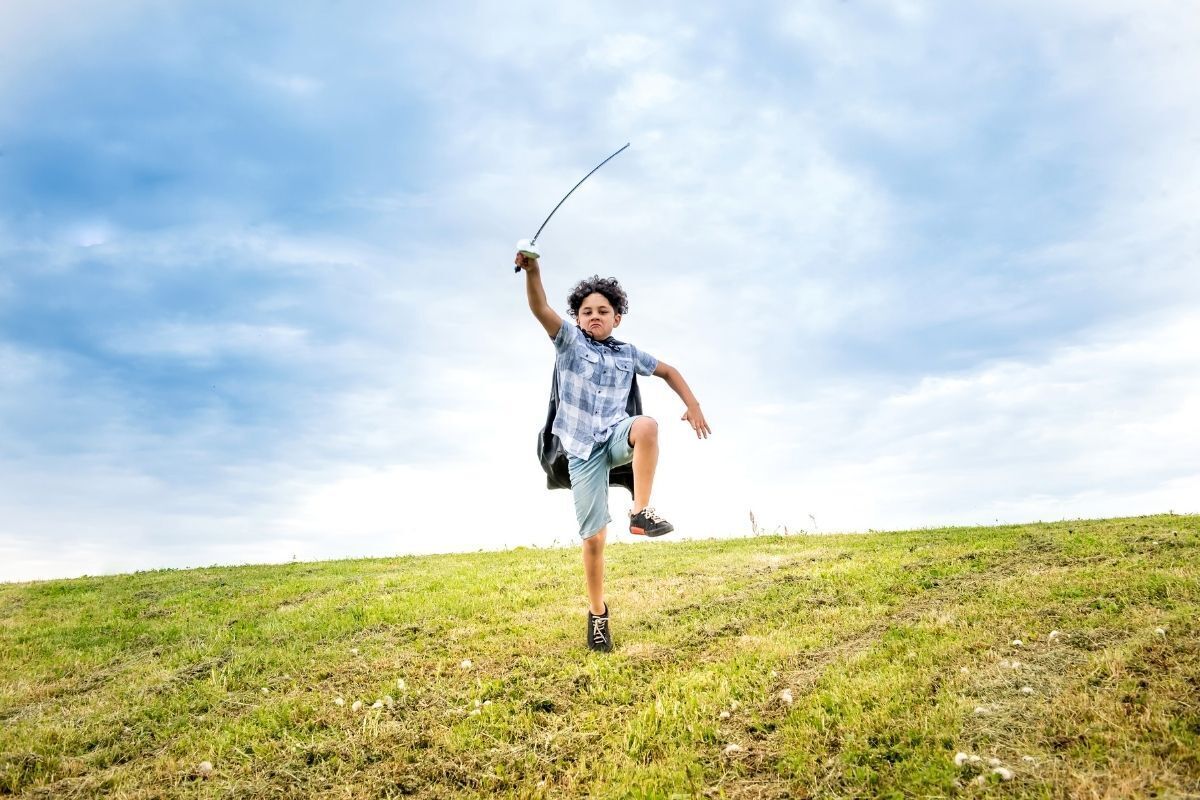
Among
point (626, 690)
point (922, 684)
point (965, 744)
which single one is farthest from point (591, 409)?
point (965, 744)

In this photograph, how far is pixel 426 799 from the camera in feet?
17.5

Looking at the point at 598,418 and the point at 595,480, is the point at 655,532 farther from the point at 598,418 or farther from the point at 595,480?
the point at 598,418

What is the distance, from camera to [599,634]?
26.3 feet

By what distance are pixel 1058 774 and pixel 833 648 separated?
115 inches

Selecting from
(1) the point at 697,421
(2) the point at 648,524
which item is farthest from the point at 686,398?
(2) the point at 648,524

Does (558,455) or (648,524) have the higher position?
(558,455)

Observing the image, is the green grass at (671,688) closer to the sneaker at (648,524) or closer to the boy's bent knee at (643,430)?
the sneaker at (648,524)

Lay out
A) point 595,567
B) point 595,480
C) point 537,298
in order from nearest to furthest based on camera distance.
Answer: point 537,298, point 595,480, point 595,567

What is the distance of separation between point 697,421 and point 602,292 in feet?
5.54

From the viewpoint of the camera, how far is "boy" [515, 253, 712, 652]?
7.26 m

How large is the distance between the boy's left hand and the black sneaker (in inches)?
83.2

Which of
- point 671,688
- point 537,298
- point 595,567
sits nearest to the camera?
point 671,688

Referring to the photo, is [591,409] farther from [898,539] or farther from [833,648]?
[898,539]

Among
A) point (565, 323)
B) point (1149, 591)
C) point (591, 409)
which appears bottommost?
point (1149, 591)
